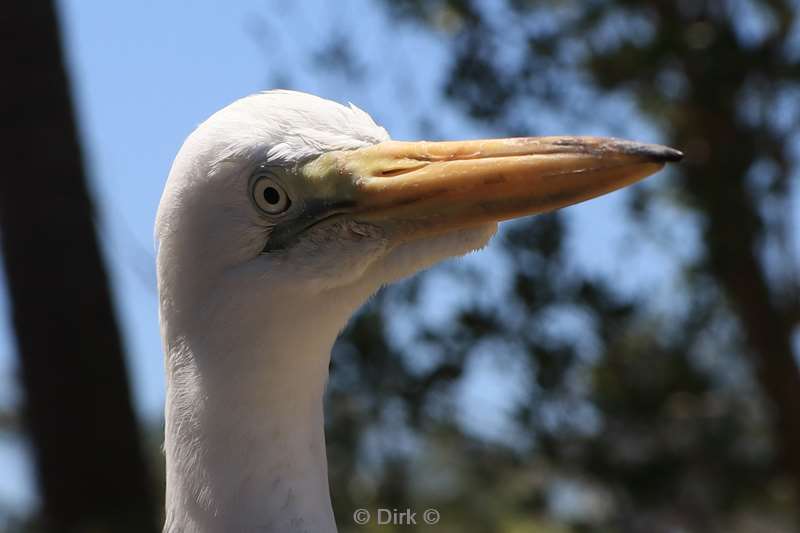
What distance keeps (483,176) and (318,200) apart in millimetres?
345

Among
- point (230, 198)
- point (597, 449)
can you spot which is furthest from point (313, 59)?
point (230, 198)

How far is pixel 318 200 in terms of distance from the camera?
2156mm

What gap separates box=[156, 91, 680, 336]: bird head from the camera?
6.89 feet

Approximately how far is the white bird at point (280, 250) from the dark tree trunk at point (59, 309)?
290cm

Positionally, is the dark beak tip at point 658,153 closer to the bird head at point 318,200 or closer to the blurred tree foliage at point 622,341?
the bird head at point 318,200

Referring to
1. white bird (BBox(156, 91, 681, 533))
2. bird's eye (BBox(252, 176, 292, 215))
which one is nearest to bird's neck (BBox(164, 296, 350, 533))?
white bird (BBox(156, 91, 681, 533))

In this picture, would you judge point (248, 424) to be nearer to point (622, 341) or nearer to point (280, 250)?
point (280, 250)

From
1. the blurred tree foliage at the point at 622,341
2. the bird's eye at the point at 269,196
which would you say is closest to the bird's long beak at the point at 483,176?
the bird's eye at the point at 269,196

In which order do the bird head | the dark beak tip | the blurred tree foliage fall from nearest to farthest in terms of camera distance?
the dark beak tip → the bird head → the blurred tree foliage

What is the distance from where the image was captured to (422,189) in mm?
2119

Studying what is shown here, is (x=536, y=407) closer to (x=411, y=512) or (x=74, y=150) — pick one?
(x=411, y=512)

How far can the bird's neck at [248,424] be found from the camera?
2.13m

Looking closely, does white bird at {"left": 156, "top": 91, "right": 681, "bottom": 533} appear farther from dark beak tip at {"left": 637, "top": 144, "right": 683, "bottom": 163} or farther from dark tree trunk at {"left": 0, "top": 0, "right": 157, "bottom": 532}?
dark tree trunk at {"left": 0, "top": 0, "right": 157, "bottom": 532}

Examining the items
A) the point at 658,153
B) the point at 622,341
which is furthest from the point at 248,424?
the point at 622,341
